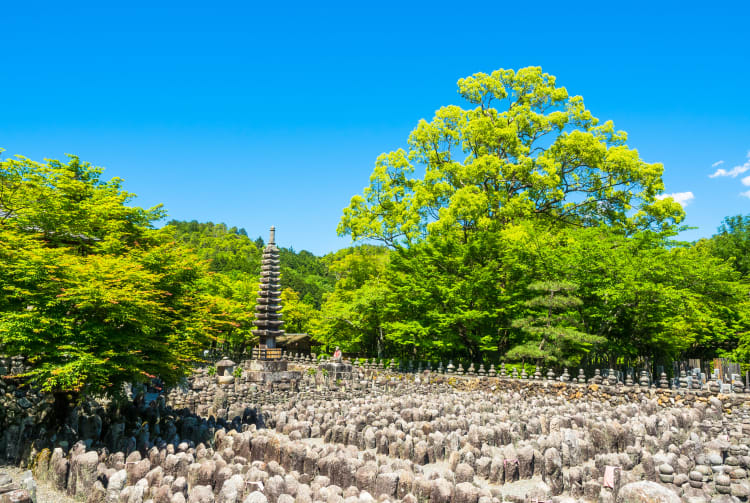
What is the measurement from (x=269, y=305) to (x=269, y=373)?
3.68 m

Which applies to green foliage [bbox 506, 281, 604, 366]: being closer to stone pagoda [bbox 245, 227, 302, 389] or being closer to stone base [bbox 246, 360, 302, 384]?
stone base [bbox 246, 360, 302, 384]

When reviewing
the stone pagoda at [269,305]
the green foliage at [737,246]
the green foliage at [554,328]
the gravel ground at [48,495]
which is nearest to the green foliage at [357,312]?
the stone pagoda at [269,305]

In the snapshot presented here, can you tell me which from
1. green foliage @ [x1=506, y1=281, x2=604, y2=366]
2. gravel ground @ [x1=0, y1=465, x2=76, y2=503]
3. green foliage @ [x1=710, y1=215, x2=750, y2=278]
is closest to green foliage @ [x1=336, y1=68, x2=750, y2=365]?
green foliage @ [x1=506, y1=281, x2=604, y2=366]

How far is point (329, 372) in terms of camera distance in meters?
23.6

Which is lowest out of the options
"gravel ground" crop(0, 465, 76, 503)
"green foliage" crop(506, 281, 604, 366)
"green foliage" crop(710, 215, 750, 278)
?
"gravel ground" crop(0, 465, 76, 503)

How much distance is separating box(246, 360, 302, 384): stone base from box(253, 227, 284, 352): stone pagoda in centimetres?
88

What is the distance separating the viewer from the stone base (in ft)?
71.5

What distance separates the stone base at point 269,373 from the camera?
21797 mm

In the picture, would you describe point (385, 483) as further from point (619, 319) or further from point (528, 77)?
point (528, 77)

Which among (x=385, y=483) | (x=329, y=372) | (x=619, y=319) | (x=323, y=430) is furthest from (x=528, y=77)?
(x=385, y=483)

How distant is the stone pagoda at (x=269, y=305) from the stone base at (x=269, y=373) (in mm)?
880

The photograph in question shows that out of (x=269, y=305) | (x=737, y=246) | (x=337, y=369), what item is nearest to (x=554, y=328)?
(x=337, y=369)

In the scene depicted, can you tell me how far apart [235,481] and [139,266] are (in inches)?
211

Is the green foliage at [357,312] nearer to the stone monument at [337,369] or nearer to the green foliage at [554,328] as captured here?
the stone monument at [337,369]
